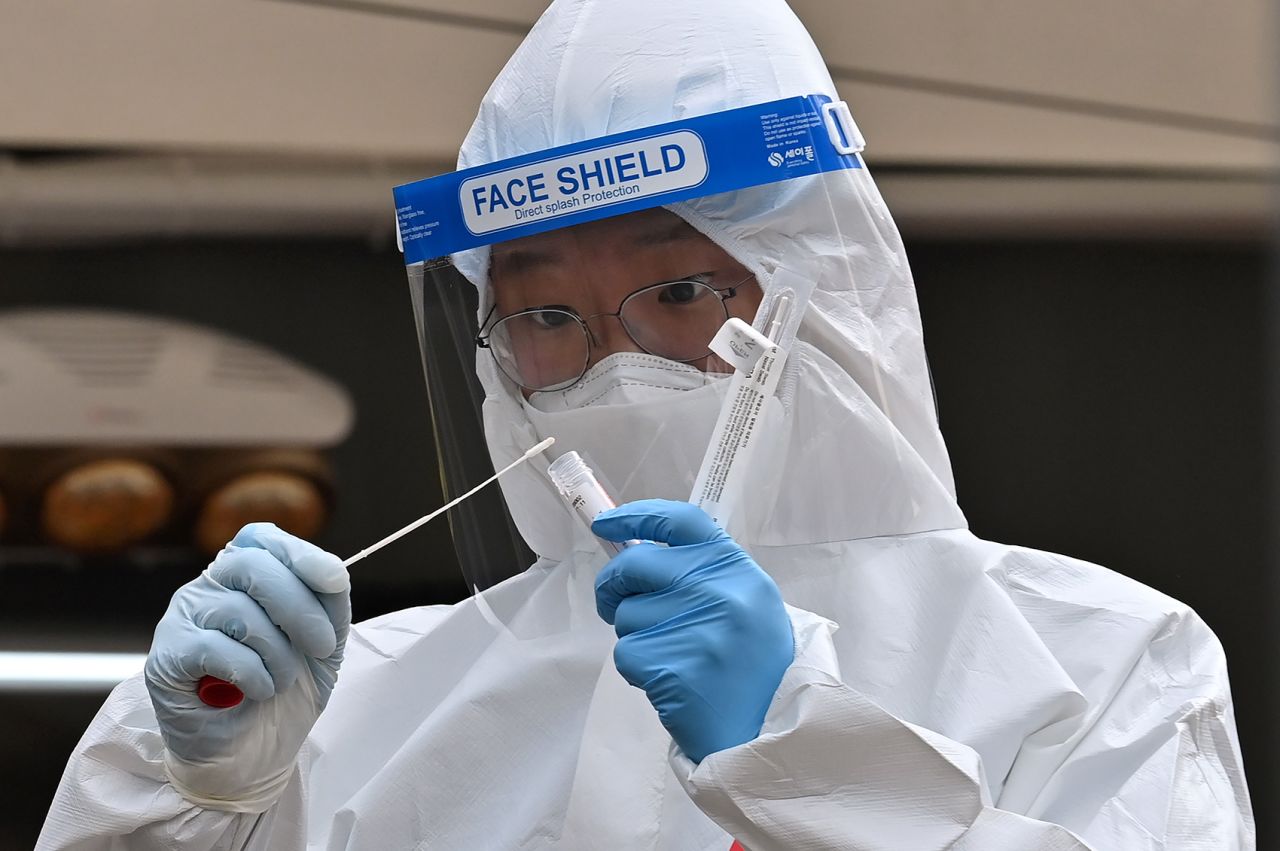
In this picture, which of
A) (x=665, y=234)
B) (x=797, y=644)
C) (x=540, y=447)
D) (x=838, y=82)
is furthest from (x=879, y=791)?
(x=838, y=82)

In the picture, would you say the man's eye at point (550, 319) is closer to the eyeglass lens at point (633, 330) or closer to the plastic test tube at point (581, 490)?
the eyeglass lens at point (633, 330)

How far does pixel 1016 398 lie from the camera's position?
263 centimetres

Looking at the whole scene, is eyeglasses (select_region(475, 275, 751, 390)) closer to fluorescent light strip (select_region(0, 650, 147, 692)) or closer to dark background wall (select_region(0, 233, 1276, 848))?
dark background wall (select_region(0, 233, 1276, 848))

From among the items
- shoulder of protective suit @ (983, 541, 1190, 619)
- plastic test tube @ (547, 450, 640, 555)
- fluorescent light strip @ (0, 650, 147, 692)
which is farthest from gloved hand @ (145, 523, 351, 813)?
fluorescent light strip @ (0, 650, 147, 692)

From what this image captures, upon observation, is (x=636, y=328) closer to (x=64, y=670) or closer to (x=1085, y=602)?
(x=1085, y=602)

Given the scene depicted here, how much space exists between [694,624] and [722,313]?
0.36 meters

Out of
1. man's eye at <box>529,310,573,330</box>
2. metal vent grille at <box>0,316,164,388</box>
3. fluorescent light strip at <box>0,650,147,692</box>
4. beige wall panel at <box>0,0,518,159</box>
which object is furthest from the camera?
fluorescent light strip at <box>0,650,147,692</box>

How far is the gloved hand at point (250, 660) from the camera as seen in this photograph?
1.06 metres

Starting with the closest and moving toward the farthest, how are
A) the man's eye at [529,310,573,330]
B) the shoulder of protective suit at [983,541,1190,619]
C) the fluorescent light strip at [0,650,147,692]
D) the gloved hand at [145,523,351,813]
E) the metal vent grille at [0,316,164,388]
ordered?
the gloved hand at [145,523,351,813]
the shoulder of protective suit at [983,541,1190,619]
the man's eye at [529,310,573,330]
the metal vent grille at [0,316,164,388]
the fluorescent light strip at [0,650,147,692]

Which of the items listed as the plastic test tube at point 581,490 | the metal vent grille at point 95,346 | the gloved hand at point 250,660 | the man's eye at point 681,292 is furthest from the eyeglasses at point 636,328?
the metal vent grille at point 95,346

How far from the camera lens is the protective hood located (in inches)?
48.8

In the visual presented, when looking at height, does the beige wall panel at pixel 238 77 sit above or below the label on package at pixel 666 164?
above

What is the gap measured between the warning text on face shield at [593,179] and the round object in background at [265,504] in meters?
1.46

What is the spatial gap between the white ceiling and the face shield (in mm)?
1293
